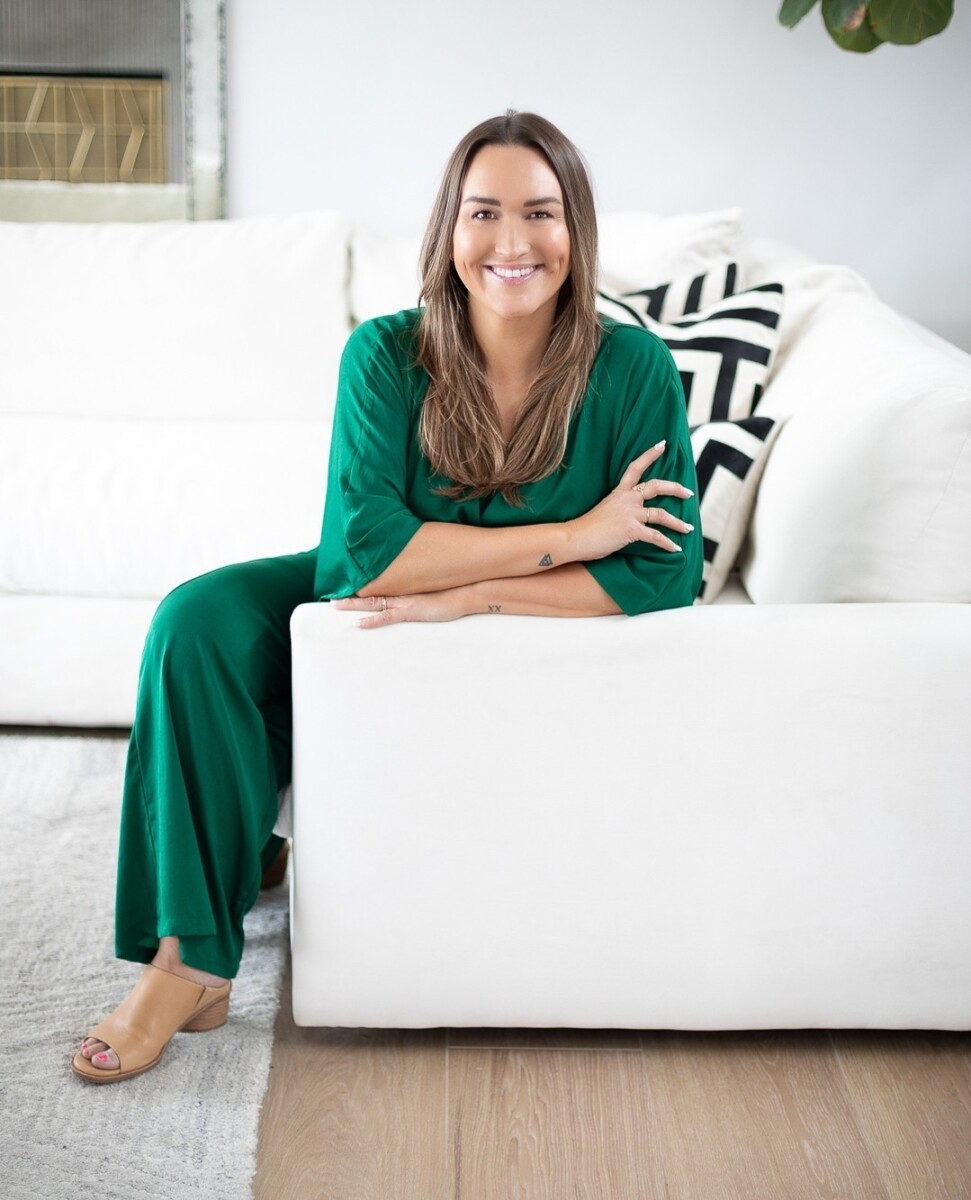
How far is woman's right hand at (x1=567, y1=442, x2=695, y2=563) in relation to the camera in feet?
4.75

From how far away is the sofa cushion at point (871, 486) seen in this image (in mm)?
1507

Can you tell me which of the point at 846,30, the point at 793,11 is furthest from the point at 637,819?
the point at 793,11

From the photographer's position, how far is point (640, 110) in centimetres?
305

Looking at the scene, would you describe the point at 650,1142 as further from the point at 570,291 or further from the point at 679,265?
the point at 679,265

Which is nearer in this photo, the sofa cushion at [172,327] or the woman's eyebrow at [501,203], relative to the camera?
the woman's eyebrow at [501,203]

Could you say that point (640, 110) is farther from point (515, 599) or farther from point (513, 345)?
point (515, 599)

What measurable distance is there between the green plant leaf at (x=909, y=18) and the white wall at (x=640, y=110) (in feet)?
1.23

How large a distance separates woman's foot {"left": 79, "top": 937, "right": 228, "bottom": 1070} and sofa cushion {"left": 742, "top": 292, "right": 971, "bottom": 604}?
0.90 metres

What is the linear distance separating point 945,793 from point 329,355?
1.77 meters

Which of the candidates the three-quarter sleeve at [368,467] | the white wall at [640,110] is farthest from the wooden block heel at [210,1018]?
the white wall at [640,110]

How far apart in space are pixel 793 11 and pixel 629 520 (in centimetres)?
187

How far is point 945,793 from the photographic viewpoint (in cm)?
144

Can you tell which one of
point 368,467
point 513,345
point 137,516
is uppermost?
point 513,345

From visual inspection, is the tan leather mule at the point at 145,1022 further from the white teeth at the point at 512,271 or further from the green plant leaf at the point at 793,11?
the green plant leaf at the point at 793,11
